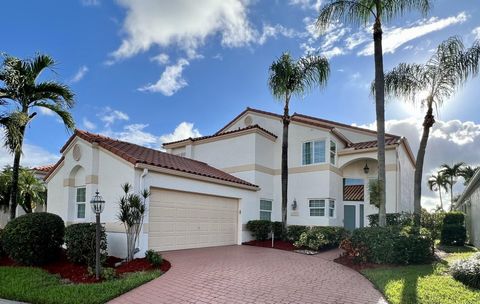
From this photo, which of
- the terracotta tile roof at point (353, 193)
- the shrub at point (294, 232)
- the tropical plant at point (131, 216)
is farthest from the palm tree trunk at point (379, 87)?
the tropical plant at point (131, 216)

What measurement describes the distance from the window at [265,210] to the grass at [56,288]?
36.6 ft

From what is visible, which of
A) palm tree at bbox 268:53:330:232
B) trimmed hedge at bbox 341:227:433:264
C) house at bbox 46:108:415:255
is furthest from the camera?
palm tree at bbox 268:53:330:232

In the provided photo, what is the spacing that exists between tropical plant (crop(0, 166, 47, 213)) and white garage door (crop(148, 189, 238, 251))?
45.6 ft

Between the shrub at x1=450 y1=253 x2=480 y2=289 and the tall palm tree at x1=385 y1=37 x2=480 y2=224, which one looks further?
the tall palm tree at x1=385 y1=37 x2=480 y2=224

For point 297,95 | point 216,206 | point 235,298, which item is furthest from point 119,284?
point 297,95

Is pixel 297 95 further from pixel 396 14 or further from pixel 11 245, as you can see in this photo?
pixel 11 245

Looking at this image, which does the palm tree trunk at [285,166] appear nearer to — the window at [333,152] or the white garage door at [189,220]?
the white garage door at [189,220]

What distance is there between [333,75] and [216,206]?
895 cm

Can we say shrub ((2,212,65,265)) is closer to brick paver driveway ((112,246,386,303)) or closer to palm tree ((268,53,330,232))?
brick paver driveway ((112,246,386,303))

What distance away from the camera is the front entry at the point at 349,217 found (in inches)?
844

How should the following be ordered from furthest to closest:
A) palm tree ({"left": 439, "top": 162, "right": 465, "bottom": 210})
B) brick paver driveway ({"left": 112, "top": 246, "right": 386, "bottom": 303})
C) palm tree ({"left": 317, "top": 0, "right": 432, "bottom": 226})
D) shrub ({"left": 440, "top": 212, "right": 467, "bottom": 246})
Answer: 1. palm tree ({"left": 439, "top": 162, "right": 465, "bottom": 210})
2. shrub ({"left": 440, "top": 212, "right": 467, "bottom": 246})
3. palm tree ({"left": 317, "top": 0, "right": 432, "bottom": 226})
4. brick paver driveway ({"left": 112, "top": 246, "right": 386, "bottom": 303})

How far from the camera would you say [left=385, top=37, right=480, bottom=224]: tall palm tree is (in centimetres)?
1608

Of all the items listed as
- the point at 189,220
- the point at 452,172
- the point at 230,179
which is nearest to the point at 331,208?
the point at 230,179

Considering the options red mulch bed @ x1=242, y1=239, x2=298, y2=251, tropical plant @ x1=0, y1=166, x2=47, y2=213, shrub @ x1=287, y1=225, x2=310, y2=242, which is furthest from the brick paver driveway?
tropical plant @ x1=0, y1=166, x2=47, y2=213
